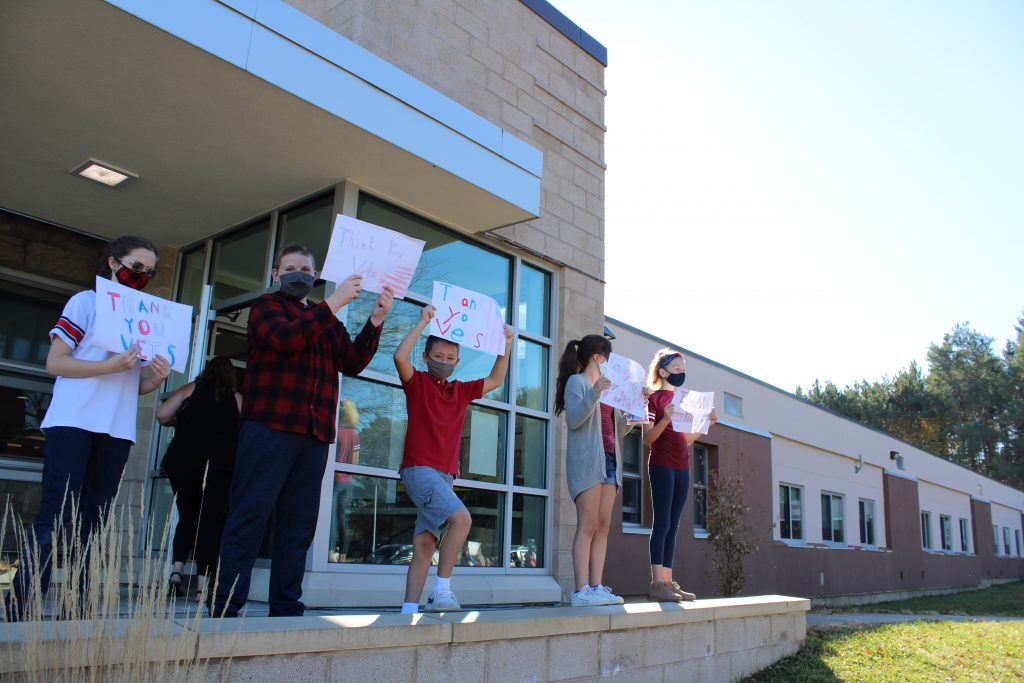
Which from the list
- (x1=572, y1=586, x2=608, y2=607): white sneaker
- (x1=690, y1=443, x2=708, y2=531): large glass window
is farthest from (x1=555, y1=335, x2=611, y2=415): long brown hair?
(x1=690, y1=443, x2=708, y2=531): large glass window

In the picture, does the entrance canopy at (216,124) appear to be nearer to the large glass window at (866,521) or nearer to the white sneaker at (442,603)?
the white sneaker at (442,603)

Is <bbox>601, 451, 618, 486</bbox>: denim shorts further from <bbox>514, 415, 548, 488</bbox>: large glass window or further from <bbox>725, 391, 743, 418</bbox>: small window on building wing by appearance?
<bbox>725, 391, 743, 418</bbox>: small window on building wing

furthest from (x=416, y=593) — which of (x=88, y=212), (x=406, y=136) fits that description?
(x=88, y=212)

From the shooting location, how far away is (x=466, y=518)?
13.1 feet

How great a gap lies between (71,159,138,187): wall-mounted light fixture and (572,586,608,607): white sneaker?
14.1 ft

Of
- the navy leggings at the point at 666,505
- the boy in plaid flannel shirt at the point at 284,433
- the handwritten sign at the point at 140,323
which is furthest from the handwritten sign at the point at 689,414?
the handwritten sign at the point at 140,323

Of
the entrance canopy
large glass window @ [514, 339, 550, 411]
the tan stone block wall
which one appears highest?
the tan stone block wall

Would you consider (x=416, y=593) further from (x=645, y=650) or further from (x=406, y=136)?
(x=406, y=136)

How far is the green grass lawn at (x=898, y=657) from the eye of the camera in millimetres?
5930

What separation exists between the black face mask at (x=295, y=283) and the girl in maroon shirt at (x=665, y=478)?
307 centimetres

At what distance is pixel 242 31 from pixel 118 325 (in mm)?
1905

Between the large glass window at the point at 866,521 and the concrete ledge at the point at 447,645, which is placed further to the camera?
the large glass window at the point at 866,521

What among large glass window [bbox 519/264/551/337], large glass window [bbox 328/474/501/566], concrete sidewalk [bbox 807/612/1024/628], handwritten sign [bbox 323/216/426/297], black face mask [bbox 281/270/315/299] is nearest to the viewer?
black face mask [bbox 281/270/315/299]

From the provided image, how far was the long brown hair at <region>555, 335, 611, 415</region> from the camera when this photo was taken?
17.8ft
